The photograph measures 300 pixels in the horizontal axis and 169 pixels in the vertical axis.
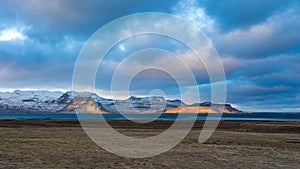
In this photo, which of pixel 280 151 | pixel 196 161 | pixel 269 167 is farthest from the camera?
pixel 280 151

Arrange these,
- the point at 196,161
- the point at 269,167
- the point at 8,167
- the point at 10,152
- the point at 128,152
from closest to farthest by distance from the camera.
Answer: the point at 8,167 → the point at 269,167 → the point at 196,161 → the point at 10,152 → the point at 128,152

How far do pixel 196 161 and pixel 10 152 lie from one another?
11.2m

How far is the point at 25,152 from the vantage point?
69.2 ft

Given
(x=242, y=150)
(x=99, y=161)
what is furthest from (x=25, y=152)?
(x=242, y=150)

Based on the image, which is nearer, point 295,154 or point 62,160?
point 62,160

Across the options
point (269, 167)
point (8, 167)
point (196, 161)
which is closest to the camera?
point (8, 167)

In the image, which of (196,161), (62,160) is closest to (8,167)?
(62,160)

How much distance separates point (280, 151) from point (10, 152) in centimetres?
1830

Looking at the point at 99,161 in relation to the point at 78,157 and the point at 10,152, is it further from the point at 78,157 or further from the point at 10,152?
the point at 10,152

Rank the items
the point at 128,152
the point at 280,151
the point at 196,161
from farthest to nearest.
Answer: the point at 280,151 → the point at 128,152 → the point at 196,161

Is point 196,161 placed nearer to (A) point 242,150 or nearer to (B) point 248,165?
(B) point 248,165

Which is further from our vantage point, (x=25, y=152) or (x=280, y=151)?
(x=280, y=151)

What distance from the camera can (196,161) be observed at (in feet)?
63.8

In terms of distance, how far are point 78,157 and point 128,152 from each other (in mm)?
4072
